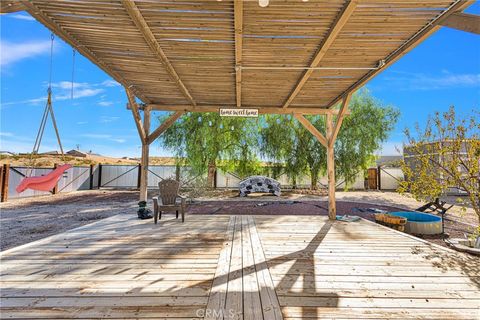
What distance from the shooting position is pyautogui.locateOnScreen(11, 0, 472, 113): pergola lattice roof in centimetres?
249

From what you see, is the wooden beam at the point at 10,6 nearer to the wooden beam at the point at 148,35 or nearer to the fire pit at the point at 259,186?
the wooden beam at the point at 148,35

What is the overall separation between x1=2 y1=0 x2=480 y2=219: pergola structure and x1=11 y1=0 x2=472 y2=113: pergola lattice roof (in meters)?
0.01

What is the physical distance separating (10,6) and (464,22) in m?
3.96

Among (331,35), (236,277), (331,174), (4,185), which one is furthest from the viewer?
(4,185)

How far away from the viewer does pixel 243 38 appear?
10.0ft

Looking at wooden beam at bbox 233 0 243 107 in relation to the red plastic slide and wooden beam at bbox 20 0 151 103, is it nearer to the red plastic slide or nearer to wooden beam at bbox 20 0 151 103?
wooden beam at bbox 20 0 151 103

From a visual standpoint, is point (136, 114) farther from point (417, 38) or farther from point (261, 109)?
point (417, 38)

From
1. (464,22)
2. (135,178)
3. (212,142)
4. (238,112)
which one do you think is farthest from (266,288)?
(135,178)

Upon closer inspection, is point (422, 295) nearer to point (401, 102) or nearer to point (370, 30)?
point (370, 30)

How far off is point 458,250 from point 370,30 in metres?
3.30

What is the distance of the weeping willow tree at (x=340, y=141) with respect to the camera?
11812 mm

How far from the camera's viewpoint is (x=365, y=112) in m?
11.9

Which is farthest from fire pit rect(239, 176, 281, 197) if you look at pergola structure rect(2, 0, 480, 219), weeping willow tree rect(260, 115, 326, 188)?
pergola structure rect(2, 0, 480, 219)

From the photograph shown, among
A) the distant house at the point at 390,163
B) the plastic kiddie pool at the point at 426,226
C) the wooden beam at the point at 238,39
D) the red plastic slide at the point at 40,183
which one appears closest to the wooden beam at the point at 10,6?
the wooden beam at the point at 238,39
